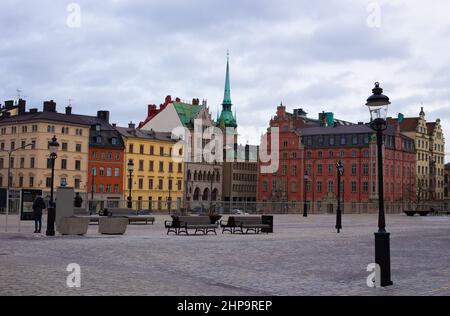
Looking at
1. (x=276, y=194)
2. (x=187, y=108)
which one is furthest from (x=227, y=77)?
(x=276, y=194)

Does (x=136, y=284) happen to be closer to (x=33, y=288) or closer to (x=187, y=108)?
(x=33, y=288)

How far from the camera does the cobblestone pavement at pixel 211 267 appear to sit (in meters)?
12.3

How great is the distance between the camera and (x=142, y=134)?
10275 cm

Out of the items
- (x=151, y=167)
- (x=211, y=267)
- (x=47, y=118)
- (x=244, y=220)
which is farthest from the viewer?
(x=151, y=167)

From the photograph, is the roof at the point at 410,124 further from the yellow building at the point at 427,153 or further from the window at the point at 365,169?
the window at the point at 365,169

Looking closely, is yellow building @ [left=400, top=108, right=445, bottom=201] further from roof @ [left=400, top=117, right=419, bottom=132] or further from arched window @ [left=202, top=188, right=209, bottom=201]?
arched window @ [left=202, top=188, right=209, bottom=201]

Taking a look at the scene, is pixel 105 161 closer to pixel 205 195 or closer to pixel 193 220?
pixel 205 195

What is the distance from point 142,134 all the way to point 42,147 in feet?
64.1

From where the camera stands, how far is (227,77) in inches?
5714

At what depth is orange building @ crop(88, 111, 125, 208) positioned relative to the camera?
9488 centimetres

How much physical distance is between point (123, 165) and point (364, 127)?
1599 inches

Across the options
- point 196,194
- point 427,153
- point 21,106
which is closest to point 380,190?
point 21,106

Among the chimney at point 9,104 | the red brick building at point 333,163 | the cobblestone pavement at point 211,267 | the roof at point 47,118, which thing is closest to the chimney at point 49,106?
the roof at point 47,118
